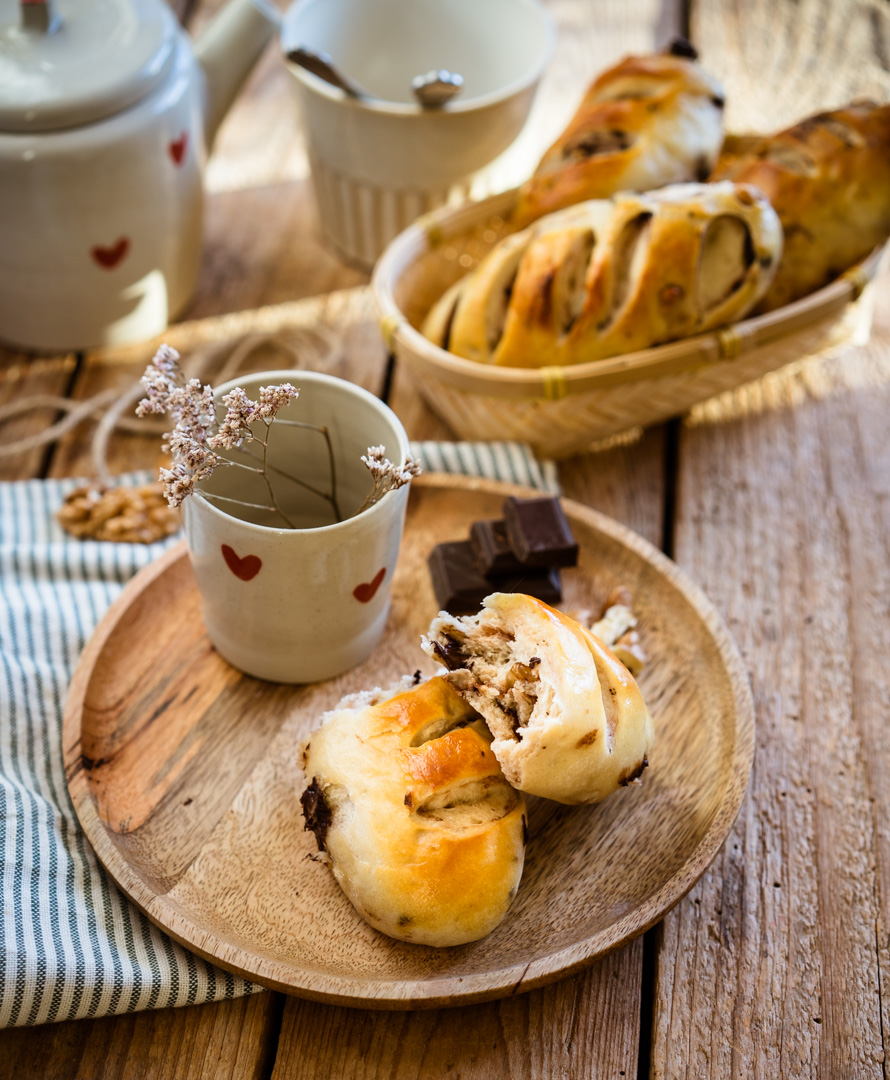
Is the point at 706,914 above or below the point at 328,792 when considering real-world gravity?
below

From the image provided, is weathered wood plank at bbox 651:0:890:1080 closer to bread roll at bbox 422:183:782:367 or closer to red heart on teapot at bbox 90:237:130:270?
bread roll at bbox 422:183:782:367

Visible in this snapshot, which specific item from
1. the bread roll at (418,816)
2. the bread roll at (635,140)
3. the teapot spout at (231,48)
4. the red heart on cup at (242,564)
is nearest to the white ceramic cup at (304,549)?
the red heart on cup at (242,564)

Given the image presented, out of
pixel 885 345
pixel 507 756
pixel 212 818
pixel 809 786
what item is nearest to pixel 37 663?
pixel 212 818

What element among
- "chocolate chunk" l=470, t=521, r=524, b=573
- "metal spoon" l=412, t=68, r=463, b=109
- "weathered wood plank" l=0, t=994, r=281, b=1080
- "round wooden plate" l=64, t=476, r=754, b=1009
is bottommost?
"weathered wood plank" l=0, t=994, r=281, b=1080

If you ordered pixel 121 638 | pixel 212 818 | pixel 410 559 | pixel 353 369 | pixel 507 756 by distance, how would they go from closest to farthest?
pixel 507 756 < pixel 212 818 < pixel 121 638 < pixel 410 559 < pixel 353 369

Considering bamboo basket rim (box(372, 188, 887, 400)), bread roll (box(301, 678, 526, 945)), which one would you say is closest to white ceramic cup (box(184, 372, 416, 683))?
bread roll (box(301, 678, 526, 945))

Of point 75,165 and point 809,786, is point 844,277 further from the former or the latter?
point 75,165
